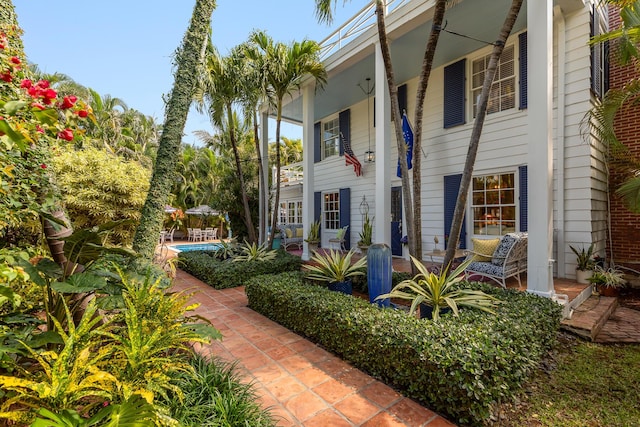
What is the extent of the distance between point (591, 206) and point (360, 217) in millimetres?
5530

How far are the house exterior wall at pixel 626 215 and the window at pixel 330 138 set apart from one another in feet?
23.5

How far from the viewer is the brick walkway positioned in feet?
7.23

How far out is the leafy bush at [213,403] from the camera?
1848mm

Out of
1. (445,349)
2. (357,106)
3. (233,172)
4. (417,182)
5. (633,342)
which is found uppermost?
(357,106)

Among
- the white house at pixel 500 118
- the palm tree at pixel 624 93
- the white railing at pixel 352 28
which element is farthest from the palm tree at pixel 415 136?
the palm tree at pixel 624 93

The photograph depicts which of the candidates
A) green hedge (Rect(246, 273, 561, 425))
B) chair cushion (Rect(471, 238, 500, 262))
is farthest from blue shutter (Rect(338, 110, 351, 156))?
green hedge (Rect(246, 273, 561, 425))

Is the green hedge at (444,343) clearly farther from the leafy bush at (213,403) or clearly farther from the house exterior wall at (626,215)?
the house exterior wall at (626,215)

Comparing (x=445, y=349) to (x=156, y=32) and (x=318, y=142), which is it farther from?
(x=318, y=142)

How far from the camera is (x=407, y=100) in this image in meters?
8.02

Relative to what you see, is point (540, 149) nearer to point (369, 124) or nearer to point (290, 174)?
point (369, 124)

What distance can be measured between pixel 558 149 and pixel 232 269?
6836mm

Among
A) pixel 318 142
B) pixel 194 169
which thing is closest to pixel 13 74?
pixel 318 142

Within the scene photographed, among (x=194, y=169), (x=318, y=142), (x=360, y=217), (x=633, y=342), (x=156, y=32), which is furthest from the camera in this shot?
(x=194, y=169)

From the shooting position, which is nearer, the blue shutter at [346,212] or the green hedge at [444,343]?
the green hedge at [444,343]
